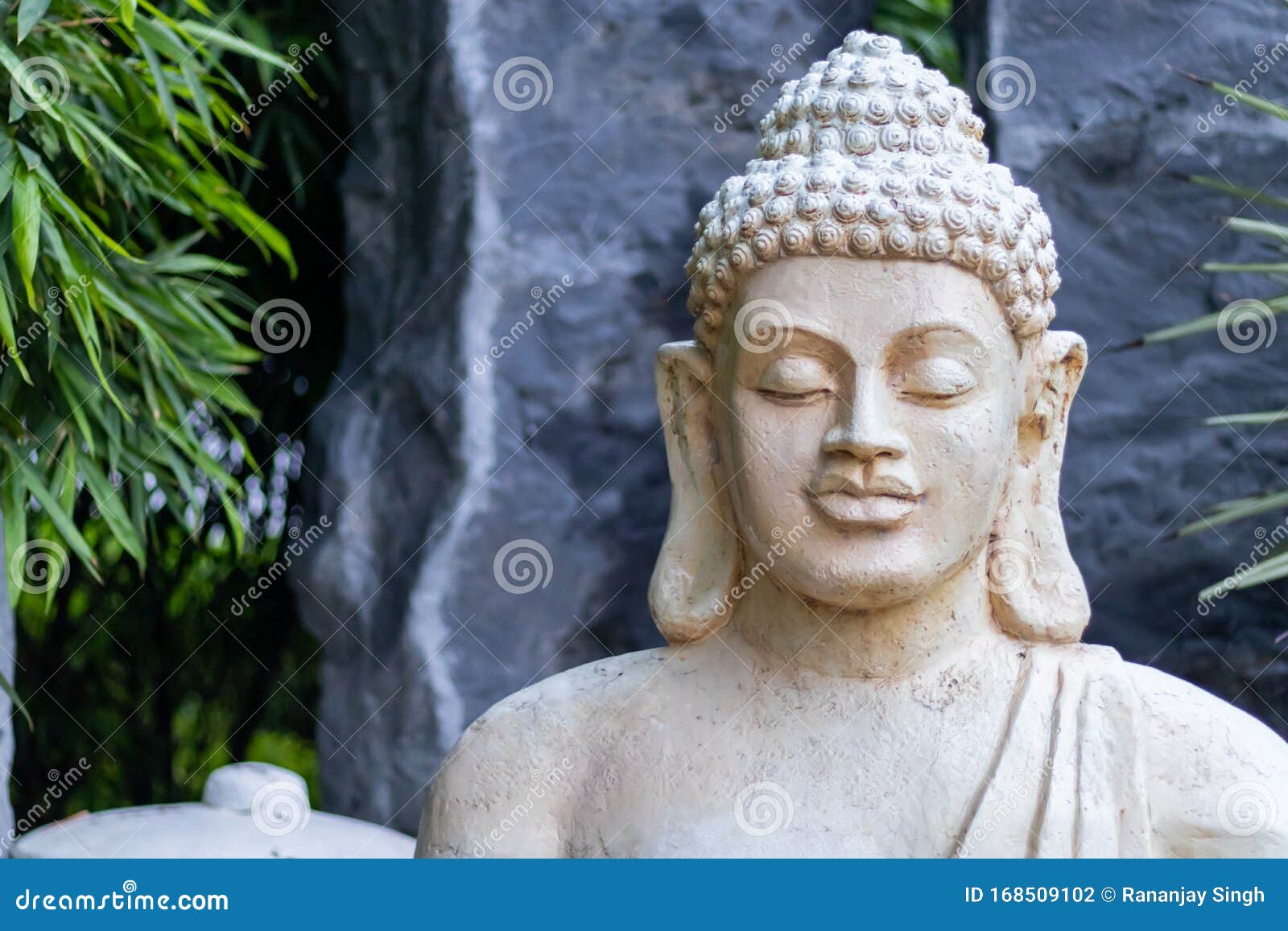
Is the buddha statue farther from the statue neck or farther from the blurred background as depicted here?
the blurred background

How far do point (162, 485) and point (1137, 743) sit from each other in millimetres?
3911

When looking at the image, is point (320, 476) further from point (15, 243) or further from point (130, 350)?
point (15, 243)

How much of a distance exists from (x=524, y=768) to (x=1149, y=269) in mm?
3482

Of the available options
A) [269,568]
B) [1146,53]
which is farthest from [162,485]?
[1146,53]

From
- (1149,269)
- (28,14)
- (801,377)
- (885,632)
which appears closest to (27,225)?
(28,14)

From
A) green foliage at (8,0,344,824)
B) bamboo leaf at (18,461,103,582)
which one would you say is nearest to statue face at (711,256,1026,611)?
bamboo leaf at (18,461,103,582)

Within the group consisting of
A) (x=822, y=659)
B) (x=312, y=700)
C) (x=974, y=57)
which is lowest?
(x=312, y=700)

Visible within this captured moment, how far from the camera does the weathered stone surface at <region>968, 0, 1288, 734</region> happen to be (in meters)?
6.26

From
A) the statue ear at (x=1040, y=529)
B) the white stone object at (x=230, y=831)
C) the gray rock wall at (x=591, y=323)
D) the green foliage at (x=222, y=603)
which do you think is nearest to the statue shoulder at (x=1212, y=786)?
the statue ear at (x=1040, y=529)

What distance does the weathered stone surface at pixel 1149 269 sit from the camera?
6258 mm

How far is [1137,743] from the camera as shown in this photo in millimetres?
3307

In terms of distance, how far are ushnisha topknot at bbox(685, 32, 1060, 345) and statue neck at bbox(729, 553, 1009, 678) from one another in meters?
0.48

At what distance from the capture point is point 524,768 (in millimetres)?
3580

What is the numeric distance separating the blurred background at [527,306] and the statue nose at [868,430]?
2597 millimetres
